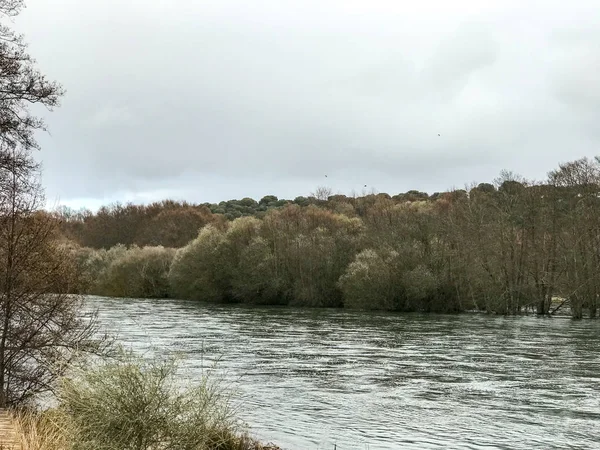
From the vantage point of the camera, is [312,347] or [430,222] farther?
[430,222]

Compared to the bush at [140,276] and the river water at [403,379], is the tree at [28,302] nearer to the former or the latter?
the river water at [403,379]

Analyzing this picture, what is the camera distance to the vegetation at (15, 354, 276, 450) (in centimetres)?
1045

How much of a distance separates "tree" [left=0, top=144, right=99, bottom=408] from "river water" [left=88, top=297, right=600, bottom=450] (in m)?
2.14

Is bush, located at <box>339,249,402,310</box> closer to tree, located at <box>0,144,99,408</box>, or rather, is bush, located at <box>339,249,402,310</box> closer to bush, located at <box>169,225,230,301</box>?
bush, located at <box>169,225,230,301</box>

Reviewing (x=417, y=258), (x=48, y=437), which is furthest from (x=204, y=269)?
(x=48, y=437)

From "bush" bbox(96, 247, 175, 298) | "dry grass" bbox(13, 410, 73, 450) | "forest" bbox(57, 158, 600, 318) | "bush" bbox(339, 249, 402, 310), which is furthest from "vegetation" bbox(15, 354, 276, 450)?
"bush" bbox(96, 247, 175, 298)

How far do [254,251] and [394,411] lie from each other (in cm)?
6357

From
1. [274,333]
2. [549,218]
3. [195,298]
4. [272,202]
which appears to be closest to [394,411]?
[274,333]

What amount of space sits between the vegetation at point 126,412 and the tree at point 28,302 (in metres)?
5.39

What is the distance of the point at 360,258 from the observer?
242 ft

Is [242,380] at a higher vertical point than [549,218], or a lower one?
lower

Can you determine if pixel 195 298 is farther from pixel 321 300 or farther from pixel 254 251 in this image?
pixel 321 300

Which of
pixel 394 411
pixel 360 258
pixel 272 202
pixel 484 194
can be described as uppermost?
pixel 272 202

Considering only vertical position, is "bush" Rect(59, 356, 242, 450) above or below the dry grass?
above
